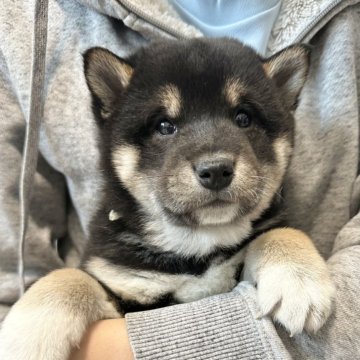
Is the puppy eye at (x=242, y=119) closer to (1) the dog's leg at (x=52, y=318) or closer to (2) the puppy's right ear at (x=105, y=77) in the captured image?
(2) the puppy's right ear at (x=105, y=77)

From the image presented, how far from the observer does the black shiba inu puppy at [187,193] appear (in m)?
1.23

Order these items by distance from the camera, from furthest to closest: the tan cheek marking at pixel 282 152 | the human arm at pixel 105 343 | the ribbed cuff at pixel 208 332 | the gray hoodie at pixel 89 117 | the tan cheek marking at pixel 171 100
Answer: the gray hoodie at pixel 89 117, the tan cheek marking at pixel 282 152, the tan cheek marking at pixel 171 100, the human arm at pixel 105 343, the ribbed cuff at pixel 208 332

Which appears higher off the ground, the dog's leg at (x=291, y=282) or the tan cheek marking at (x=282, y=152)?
the tan cheek marking at (x=282, y=152)

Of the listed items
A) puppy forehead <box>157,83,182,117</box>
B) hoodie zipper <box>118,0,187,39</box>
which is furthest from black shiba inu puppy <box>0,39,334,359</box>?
hoodie zipper <box>118,0,187,39</box>

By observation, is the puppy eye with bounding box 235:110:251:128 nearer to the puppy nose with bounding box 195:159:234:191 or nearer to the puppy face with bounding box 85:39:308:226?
the puppy face with bounding box 85:39:308:226

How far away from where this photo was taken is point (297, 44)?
59.7 inches

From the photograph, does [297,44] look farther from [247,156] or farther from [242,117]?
[247,156]

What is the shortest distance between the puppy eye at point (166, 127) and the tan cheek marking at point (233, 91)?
191 millimetres

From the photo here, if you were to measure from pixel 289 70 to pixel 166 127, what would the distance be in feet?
1.59

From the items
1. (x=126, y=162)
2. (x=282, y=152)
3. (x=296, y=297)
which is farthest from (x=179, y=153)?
(x=296, y=297)

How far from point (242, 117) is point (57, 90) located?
0.73 metres

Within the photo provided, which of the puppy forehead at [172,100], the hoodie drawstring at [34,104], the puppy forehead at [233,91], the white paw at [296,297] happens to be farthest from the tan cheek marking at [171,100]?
the white paw at [296,297]

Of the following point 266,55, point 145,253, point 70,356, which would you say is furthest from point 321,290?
point 266,55

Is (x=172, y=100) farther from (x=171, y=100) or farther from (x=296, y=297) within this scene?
(x=296, y=297)
